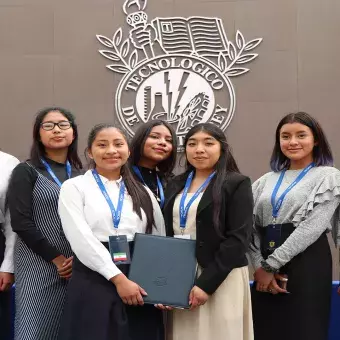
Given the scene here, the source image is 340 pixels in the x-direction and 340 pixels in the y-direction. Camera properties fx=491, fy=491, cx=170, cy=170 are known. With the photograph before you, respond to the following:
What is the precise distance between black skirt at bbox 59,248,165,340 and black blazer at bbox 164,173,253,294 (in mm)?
313

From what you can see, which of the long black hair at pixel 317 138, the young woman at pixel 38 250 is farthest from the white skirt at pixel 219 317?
the long black hair at pixel 317 138

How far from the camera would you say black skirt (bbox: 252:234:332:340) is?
8.00ft

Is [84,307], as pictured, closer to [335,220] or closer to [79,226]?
[79,226]

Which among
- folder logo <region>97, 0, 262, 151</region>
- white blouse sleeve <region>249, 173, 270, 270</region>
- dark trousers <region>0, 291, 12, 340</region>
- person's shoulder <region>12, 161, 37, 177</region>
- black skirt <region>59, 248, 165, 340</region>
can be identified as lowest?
dark trousers <region>0, 291, 12, 340</region>

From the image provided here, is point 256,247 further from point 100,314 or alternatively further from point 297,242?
point 100,314

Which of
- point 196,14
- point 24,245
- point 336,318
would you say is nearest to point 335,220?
point 336,318

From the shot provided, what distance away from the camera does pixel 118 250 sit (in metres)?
2.17

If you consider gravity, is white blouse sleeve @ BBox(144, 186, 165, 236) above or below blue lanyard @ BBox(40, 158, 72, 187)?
below

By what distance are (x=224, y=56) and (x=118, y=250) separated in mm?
3417

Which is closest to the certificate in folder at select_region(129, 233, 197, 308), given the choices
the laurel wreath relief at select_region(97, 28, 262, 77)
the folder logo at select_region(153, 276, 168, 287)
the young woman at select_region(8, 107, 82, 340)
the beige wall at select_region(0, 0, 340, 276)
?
the folder logo at select_region(153, 276, 168, 287)

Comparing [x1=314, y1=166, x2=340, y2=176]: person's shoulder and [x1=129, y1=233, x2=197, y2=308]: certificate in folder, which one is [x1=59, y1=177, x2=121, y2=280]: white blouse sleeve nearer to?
[x1=129, y1=233, x2=197, y2=308]: certificate in folder

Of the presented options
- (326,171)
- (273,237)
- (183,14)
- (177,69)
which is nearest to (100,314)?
(273,237)

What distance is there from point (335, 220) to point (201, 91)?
2.71 m

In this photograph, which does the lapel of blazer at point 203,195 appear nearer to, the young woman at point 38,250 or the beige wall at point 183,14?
the young woman at point 38,250
